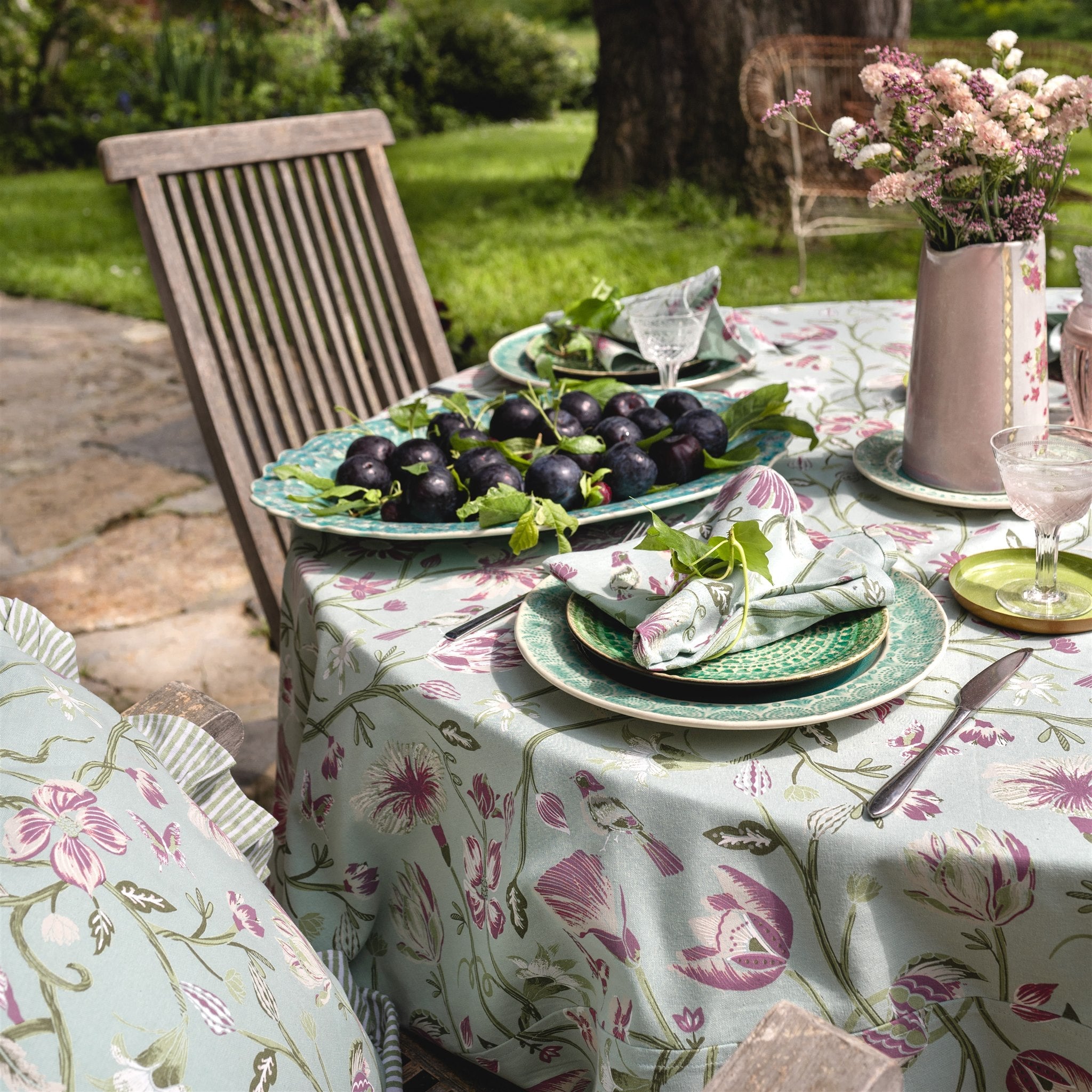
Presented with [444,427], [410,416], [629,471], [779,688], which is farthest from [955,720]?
[410,416]

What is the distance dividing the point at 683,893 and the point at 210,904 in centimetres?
32

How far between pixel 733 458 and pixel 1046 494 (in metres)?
0.37

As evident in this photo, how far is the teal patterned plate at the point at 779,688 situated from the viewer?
0.82m

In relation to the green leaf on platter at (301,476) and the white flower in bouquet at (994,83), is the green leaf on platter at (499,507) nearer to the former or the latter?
the green leaf on platter at (301,476)

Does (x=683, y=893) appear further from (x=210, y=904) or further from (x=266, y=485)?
(x=266, y=485)

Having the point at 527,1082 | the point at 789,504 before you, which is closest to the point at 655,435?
the point at 789,504

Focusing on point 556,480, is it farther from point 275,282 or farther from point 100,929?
point 275,282

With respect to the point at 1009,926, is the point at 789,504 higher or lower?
higher

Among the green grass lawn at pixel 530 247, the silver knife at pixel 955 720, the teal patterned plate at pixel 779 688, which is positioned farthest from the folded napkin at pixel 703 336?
the green grass lawn at pixel 530 247

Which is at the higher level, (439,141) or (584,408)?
(584,408)

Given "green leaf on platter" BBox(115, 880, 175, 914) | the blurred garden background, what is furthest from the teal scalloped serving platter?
the blurred garden background

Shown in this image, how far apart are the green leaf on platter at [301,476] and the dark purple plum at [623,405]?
34cm

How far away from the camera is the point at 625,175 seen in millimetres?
6883

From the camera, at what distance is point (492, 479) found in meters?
1.17
